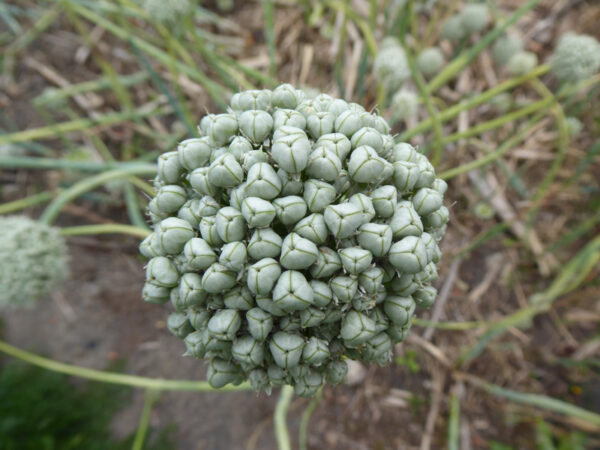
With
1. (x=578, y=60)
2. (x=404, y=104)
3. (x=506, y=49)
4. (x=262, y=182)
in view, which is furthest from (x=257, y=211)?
(x=506, y=49)

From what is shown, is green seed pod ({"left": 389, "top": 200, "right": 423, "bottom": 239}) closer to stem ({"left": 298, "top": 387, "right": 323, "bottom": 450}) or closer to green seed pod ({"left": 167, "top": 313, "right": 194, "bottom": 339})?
green seed pod ({"left": 167, "top": 313, "right": 194, "bottom": 339})

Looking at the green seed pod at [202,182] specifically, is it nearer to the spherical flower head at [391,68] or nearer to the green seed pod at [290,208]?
the green seed pod at [290,208]

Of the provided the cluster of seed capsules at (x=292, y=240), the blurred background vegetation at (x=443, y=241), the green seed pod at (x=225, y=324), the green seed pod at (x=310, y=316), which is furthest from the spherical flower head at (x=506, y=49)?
the green seed pod at (x=225, y=324)

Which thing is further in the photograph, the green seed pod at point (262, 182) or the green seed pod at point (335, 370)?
the green seed pod at point (335, 370)

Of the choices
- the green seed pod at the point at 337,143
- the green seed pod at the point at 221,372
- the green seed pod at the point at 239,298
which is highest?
the green seed pod at the point at 337,143

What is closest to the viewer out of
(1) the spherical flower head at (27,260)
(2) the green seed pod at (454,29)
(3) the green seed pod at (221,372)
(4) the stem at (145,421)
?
(3) the green seed pod at (221,372)

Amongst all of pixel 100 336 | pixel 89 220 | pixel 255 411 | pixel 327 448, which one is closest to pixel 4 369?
pixel 100 336

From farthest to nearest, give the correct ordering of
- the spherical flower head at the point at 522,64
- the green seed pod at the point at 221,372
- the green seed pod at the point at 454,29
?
the green seed pod at the point at 454,29, the spherical flower head at the point at 522,64, the green seed pod at the point at 221,372

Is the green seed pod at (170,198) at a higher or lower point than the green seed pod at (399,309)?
higher
